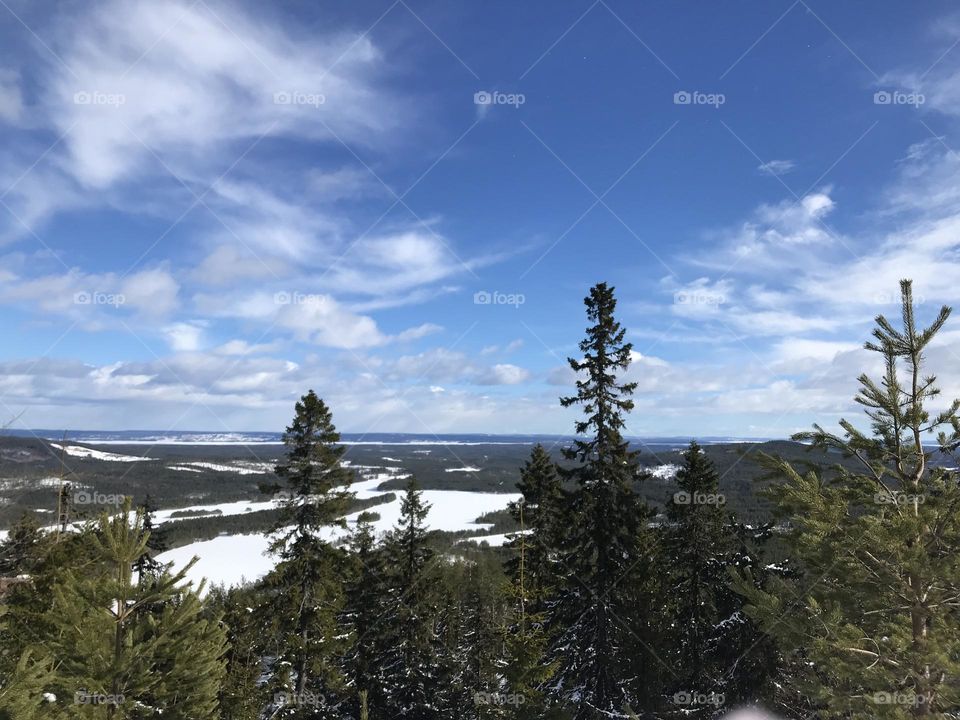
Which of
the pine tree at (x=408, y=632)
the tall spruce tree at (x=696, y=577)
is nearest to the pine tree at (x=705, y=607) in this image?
the tall spruce tree at (x=696, y=577)

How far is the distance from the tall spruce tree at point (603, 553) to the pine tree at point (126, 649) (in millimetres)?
13562

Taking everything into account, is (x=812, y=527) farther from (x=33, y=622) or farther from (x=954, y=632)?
(x=33, y=622)

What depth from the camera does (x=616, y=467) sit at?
2019 centimetres

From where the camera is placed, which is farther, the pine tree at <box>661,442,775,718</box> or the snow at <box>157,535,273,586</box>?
the snow at <box>157,535,273,586</box>

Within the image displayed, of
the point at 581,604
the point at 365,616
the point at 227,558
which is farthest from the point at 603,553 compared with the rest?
the point at 227,558

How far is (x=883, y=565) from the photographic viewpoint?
26.8 feet

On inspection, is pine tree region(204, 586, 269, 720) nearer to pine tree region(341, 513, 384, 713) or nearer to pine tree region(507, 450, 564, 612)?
pine tree region(341, 513, 384, 713)

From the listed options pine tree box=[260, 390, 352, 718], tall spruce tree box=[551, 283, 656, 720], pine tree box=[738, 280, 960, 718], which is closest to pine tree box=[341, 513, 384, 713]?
pine tree box=[260, 390, 352, 718]

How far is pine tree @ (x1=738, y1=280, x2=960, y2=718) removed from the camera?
7488mm

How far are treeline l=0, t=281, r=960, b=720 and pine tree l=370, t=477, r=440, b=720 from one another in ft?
0.38

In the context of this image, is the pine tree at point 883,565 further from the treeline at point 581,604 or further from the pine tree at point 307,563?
the pine tree at point 307,563

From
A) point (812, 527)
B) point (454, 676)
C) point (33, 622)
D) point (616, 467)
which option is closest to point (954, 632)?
point (812, 527)

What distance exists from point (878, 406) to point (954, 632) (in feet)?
11.2

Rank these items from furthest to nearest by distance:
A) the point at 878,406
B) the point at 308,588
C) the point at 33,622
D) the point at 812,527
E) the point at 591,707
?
1. the point at 308,588
2. the point at 591,707
3. the point at 33,622
4. the point at 878,406
5. the point at 812,527
